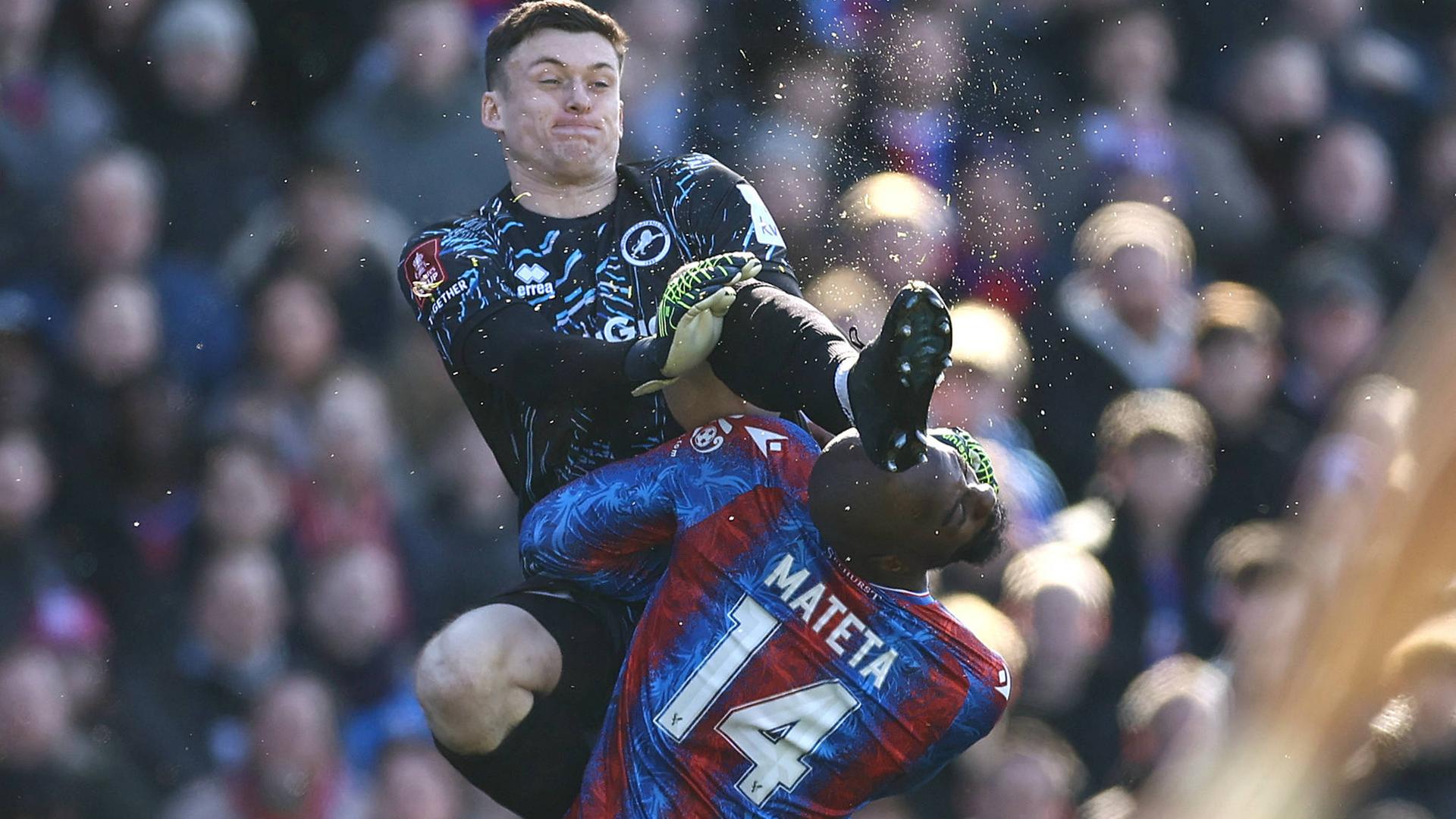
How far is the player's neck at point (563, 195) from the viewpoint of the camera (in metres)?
3.79

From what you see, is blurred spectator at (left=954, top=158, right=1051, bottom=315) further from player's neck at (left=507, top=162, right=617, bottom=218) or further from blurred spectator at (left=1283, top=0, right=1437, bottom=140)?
player's neck at (left=507, top=162, right=617, bottom=218)

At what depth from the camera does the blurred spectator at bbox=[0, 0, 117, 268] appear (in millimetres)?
5344

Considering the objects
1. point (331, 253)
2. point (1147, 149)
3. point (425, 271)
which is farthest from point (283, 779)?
point (1147, 149)

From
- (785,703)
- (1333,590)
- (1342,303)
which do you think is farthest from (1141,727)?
(785,703)

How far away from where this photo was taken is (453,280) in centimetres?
369

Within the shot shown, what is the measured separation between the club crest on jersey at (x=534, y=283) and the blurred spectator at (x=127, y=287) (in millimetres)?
1991

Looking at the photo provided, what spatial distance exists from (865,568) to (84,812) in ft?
8.61

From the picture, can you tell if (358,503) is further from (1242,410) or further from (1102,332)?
(1242,410)

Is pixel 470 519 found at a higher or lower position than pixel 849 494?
lower

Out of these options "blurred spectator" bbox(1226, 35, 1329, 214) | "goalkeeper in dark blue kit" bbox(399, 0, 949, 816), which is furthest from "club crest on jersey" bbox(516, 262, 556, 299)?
"blurred spectator" bbox(1226, 35, 1329, 214)

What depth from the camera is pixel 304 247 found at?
218 inches

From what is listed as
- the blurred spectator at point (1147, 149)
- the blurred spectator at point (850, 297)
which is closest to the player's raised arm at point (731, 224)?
the blurred spectator at point (850, 297)

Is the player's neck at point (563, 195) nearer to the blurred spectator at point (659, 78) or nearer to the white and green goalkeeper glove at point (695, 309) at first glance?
the white and green goalkeeper glove at point (695, 309)

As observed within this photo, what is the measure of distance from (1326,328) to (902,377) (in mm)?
3495
